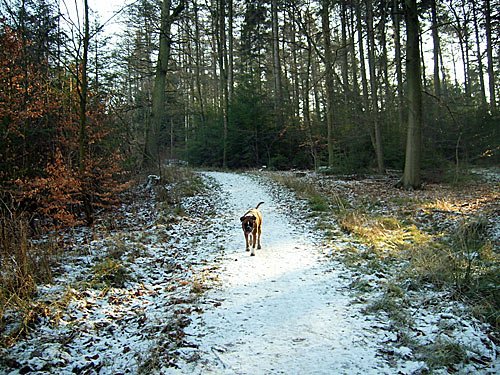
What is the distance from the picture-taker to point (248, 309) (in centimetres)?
471

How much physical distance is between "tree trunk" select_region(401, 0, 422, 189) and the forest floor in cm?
481

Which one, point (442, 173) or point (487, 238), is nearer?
point (487, 238)

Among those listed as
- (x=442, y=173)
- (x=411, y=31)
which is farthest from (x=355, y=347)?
(x=442, y=173)

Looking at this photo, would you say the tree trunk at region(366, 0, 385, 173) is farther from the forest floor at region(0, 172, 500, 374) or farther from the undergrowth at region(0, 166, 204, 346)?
the undergrowth at region(0, 166, 204, 346)

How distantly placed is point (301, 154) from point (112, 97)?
15546mm

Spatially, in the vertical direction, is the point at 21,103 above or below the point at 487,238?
above

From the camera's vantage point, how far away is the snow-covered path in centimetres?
351

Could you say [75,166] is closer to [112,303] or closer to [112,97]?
[112,97]

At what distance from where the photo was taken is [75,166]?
922cm

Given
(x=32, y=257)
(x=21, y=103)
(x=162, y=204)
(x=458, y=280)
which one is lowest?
(x=458, y=280)

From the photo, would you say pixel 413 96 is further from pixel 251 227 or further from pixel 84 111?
pixel 84 111

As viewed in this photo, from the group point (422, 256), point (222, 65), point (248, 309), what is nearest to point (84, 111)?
point (248, 309)

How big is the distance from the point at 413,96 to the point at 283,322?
1205cm

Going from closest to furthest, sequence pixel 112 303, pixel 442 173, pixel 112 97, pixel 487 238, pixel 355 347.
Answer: pixel 355 347 < pixel 112 303 < pixel 487 238 < pixel 112 97 < pixel 442 173
